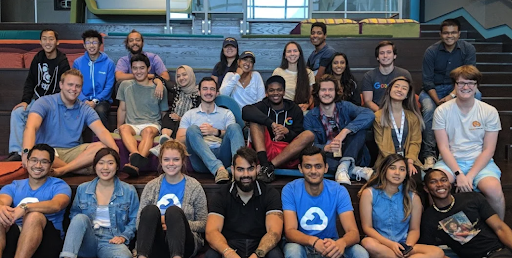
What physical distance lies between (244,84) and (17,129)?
1.91m

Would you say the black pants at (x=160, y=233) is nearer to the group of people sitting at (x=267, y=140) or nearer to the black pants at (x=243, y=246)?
the group of people sitting at (x=267, y=140)

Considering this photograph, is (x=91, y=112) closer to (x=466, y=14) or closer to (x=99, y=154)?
(x=99, y=154)

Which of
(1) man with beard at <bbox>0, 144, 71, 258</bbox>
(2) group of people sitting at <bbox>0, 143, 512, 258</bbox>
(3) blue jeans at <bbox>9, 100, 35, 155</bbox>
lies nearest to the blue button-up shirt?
(2) group of people sitting at <bbox>0, 143, 512, 258</bbox>

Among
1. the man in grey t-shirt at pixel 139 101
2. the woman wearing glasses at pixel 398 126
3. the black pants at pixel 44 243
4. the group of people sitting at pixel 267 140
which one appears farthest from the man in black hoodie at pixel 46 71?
the woman wearing glasses at pixel 398 126

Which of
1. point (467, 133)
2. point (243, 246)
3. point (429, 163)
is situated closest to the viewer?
point (243, 246)

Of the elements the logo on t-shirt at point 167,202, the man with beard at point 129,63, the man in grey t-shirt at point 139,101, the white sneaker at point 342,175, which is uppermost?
the man with beard at point 129,63

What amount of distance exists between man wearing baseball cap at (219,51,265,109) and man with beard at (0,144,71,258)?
1724 mm

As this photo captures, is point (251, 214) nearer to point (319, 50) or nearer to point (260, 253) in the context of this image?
point (260, 253)

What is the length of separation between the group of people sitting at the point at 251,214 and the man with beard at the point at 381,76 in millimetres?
1258

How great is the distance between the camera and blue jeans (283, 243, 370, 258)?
314 cm

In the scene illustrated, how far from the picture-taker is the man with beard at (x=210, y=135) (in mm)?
3873

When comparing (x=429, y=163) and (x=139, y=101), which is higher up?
(x=139, y=101)

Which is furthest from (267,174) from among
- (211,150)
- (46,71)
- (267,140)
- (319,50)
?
(46,71)

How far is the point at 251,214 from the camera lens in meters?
3.32
